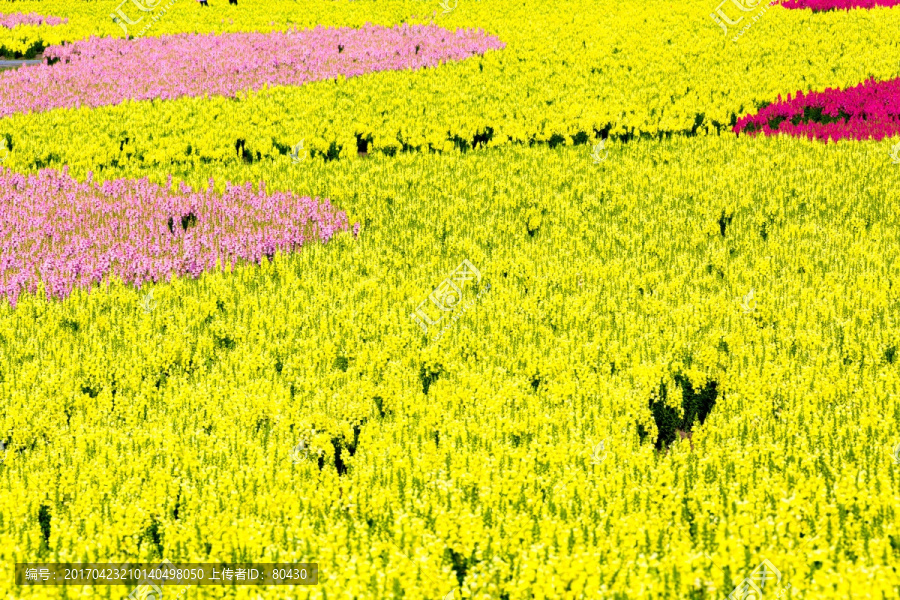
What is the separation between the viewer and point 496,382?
734 cm

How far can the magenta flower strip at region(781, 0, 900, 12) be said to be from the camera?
28422 millimetres

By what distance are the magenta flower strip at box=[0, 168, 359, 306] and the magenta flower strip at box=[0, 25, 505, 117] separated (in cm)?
740

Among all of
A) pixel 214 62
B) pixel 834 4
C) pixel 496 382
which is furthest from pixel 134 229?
pixel 834 4

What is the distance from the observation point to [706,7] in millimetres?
29125

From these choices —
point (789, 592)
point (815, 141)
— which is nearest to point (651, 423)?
point (789, 592)

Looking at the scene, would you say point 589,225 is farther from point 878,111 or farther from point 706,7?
point 706,7

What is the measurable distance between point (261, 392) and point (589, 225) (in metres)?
6.54

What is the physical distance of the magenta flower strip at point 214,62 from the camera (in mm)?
21719

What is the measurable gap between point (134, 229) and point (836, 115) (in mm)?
14161

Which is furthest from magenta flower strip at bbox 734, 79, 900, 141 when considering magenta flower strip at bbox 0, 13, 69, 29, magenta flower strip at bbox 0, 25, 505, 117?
magenta flower strip at bbox 0, 13, 69, 29

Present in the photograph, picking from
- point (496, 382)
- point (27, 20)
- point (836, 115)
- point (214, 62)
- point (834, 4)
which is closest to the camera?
point (496, 382)

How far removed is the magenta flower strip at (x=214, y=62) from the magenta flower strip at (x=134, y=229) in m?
7.40

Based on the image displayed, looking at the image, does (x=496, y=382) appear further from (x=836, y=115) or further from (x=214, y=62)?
(x=214, y=62)

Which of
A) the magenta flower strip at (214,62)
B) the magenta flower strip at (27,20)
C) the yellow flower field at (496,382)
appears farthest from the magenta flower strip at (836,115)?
the magenta flower strip at (27,20)
